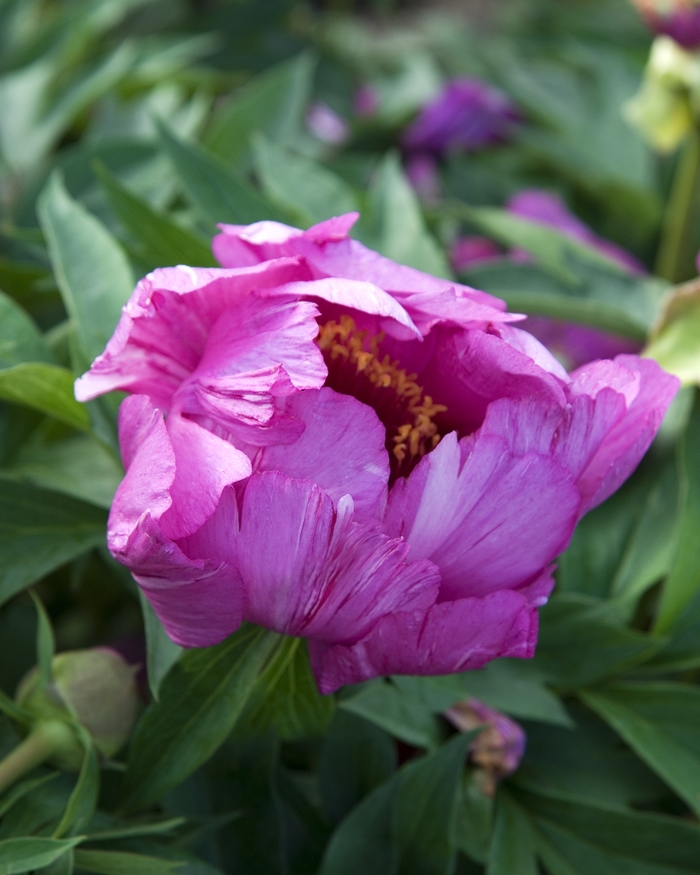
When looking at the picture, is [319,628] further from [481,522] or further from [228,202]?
[228,202]

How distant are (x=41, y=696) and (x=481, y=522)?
0.20 meters

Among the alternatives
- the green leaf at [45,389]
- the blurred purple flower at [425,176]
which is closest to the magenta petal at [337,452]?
the green leaf at [45,389]

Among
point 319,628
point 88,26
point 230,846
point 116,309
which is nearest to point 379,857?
point 230,846

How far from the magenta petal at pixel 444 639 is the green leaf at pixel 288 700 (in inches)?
1.9

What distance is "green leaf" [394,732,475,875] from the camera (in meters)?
0.42

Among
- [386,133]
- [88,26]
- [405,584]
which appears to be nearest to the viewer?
→ [405,584]

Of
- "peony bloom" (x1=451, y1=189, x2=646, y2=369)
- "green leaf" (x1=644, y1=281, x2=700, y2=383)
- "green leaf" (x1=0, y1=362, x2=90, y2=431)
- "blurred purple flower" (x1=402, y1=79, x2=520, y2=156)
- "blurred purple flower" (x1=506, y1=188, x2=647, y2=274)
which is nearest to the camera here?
"green leaf" (x1=0, y1=362, x2=90, y2=431)

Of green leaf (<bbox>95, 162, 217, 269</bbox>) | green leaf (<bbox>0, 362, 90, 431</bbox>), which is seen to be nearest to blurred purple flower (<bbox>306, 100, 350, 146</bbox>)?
green leaf (<bbox>95, 162, 217, 269</bbox>)

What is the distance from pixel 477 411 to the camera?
0.36 m

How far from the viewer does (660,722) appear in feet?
1.55

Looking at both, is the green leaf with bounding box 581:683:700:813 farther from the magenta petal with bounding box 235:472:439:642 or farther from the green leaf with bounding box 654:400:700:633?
the magenta petal with bounding box 235:472:439:642

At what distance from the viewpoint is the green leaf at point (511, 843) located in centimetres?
44

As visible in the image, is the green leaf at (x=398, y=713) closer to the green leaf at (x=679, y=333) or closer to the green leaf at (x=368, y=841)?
the green leaf at (x=368, y=841)

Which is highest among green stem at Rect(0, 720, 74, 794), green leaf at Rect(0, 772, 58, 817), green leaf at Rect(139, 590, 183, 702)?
green leaf at Rect(139, 590, 183, 702)
